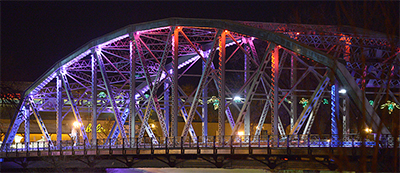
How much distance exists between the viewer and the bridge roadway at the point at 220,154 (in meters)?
27.1

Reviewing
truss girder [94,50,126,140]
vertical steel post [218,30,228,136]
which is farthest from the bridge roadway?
truss girder [94,50,126,140]

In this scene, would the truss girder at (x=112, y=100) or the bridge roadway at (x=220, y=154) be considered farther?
the truss girder at (x=112, y=100)

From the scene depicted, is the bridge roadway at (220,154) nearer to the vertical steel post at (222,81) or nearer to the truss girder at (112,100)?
the vertical steel post at (222,81)

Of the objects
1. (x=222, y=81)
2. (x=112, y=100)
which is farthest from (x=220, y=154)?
(x=112, y=100)

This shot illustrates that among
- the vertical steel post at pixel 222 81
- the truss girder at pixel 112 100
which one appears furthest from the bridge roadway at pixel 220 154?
the truss girder at pixel 112 100

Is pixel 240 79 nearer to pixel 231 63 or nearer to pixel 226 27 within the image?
pixel 231 63

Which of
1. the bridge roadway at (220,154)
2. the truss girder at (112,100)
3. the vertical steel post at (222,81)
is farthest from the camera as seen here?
the truss girder at (112,100)

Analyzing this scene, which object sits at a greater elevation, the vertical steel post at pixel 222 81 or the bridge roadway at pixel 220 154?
the vertical steel post at pixel 222 81

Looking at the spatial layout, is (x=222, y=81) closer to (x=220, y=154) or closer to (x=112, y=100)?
(x=220, y=154)

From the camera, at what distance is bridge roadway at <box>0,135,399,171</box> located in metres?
27.1

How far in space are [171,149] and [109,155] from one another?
5.78m

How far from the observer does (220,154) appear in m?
31.3

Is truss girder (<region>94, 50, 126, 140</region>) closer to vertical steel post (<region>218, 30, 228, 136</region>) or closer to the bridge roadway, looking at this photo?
the bridge roadway

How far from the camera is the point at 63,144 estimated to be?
44.8 metres
